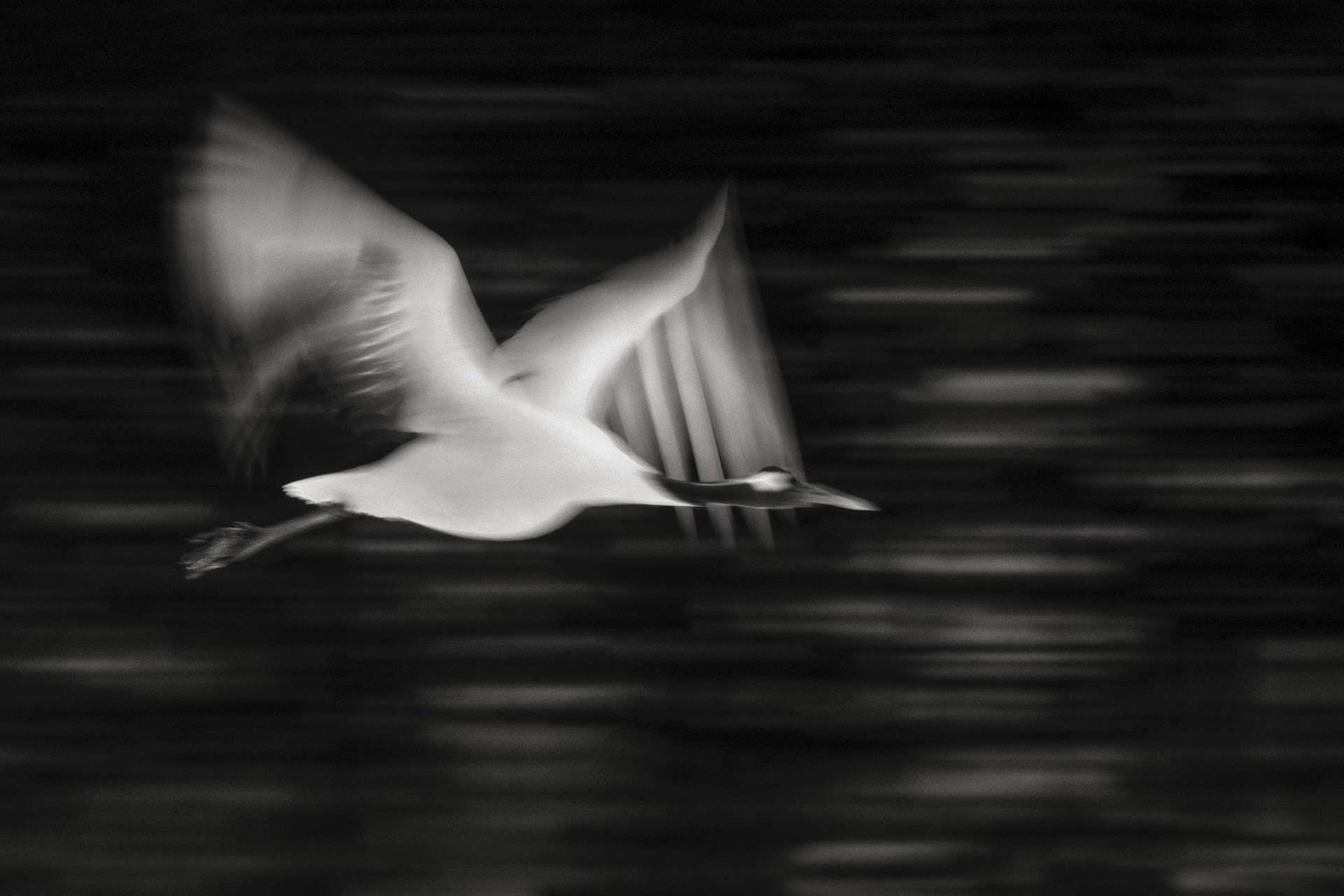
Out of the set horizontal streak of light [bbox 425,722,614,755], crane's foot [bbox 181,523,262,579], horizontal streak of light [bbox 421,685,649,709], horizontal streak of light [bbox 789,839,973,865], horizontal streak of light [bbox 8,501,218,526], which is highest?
horizontal streak of light [bbox 8,501,218,526]

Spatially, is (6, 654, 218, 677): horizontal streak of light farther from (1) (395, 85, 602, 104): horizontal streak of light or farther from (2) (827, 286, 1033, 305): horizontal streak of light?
(2) (827, 286, 1033, 305): horizontal streak of light

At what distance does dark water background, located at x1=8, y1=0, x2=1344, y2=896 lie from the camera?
0.95 metres

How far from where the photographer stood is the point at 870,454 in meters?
0.96

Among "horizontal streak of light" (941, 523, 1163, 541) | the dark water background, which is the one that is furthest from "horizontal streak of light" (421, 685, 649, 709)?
"horizontal streak of light" (941, 523, 1163, 541)

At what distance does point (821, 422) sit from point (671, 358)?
0.19 meters

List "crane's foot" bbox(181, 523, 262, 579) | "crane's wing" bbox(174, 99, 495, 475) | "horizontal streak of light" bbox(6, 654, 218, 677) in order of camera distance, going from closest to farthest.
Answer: "crane's wing" bbox(174, 99, 495, 475) < "crane's foot" bbox(181, 523, 262, 579) < "horizontal streak of light" bbox(6, 654, 218, 677)

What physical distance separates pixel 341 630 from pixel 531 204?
0.40 meters

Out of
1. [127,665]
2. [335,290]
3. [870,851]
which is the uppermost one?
[335,290]

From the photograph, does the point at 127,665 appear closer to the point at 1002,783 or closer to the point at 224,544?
the point at 224,544

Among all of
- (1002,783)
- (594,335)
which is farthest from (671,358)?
(1002,783)

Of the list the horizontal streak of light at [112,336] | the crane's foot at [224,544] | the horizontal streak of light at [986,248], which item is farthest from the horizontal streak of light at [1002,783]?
the horizontal streak of light at [112,336]

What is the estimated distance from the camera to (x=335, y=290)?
771mm

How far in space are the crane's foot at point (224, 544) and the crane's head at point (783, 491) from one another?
393 millimetres

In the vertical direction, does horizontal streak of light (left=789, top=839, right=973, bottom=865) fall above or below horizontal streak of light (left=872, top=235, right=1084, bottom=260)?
below
